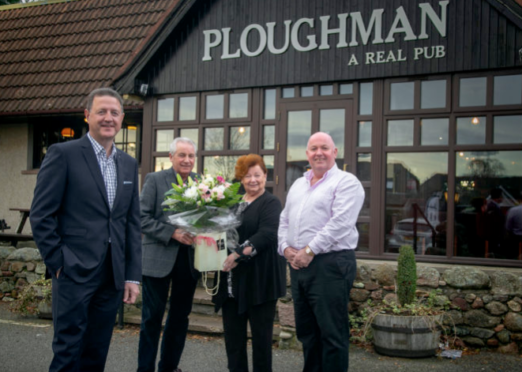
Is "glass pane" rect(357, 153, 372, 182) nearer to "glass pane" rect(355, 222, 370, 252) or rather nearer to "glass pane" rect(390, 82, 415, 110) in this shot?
"glass pane" rect(355, 222, 370, 252)

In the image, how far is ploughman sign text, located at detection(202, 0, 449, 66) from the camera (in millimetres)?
7219

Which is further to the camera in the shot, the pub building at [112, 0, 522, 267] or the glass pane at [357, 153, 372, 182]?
the glass pane at [357, 153, 372, 182]

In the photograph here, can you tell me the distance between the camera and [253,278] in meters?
4.41

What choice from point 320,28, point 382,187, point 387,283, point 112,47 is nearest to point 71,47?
point 112,47

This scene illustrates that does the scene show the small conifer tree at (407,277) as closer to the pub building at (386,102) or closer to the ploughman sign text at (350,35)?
the pub building at (386,102)

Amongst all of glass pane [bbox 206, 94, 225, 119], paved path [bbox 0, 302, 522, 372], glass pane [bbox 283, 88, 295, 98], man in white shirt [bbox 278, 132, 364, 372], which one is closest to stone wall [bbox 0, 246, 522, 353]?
paved path [bbox 0, 302, 522, 372]

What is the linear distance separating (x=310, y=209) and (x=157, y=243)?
1.41 metres

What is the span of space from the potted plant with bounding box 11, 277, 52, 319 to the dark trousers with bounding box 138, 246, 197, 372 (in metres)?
3.72

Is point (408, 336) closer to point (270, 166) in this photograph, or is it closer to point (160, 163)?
point (270, 166)

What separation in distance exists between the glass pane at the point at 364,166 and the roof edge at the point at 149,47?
147 inches

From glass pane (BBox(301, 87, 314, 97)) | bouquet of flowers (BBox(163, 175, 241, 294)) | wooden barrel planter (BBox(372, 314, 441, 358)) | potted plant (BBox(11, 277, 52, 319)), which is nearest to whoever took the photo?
bouquet of flowers (BBox(163, 175, 241, 294))

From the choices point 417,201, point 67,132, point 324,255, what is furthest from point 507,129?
point 67,132

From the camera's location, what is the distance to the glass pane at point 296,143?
315 inches

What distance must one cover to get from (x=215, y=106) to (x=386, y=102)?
9.49 feet
